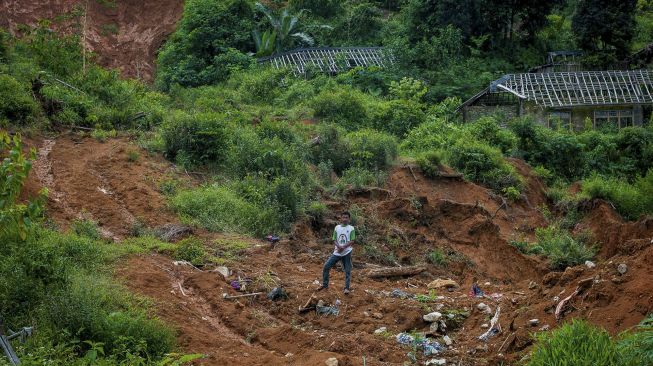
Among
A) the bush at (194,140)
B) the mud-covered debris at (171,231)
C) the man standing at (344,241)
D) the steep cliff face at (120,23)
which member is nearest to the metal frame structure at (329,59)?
the steep cliff face at (120,23)

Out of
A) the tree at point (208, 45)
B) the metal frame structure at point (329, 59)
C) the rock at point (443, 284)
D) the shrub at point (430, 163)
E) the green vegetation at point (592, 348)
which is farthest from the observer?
the metal frame structure at point (329, 59)

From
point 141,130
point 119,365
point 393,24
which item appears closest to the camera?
point 119,365

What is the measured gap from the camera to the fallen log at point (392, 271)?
13477mm

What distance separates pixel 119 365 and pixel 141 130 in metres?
11.0

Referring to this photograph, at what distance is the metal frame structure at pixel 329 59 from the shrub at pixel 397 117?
5719 millimetres

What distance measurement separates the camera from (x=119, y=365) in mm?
8703

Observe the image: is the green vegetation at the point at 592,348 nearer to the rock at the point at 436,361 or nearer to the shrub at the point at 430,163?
the rock at the point at 436,361

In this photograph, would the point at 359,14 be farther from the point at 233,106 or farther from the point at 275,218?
the point at 275,218

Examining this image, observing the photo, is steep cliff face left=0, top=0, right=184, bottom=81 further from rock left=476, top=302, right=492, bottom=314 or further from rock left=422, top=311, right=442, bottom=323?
rock left=422, top=311, right=442, bottom=323

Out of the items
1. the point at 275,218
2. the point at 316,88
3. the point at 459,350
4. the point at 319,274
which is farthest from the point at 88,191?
the point at 316,88

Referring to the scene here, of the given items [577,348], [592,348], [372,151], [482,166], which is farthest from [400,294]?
[482,166]

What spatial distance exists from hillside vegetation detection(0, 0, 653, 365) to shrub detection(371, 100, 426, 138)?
0.18ft

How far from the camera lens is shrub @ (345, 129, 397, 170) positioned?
18.6 m

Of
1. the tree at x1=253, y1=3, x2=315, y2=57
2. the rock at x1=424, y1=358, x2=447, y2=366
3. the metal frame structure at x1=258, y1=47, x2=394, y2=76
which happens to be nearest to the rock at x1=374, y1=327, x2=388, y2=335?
the rock at x1=424, y1=358, x2=447, y2=366
